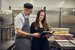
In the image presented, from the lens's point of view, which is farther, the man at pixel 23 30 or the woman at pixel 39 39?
the woman at pixel 39 39

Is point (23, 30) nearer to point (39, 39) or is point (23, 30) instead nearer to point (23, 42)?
point (23, 42)

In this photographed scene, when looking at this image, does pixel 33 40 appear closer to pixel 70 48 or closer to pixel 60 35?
pixel 70 48

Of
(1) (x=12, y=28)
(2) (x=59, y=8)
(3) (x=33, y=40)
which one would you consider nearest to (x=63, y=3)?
(2) (x=59, y=8)

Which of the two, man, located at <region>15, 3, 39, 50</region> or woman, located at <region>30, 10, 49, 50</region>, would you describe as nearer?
man, located at <region>15, 3, 39, 50</region>

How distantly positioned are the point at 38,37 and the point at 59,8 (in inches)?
89.2

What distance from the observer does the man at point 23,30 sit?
3.70 m

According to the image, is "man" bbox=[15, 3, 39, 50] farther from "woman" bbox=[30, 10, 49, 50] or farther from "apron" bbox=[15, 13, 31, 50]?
"woman" bbox=[30, 10, 49, 50]

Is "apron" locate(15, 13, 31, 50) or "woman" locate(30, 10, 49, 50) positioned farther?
"woman" locate(30, 10, 49, 50)

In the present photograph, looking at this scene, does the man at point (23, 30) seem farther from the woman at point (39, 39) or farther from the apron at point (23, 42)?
the woman at point (39, 39)

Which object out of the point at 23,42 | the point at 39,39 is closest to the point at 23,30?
the point at 23,42

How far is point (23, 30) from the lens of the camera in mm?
3820

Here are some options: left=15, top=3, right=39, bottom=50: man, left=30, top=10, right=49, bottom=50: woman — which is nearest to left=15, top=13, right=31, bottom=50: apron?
left=15, top=3, right=39, bottom=50: man

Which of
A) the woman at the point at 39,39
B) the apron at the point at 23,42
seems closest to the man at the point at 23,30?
the apron at the point at 23,42

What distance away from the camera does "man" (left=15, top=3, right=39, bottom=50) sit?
370cm
